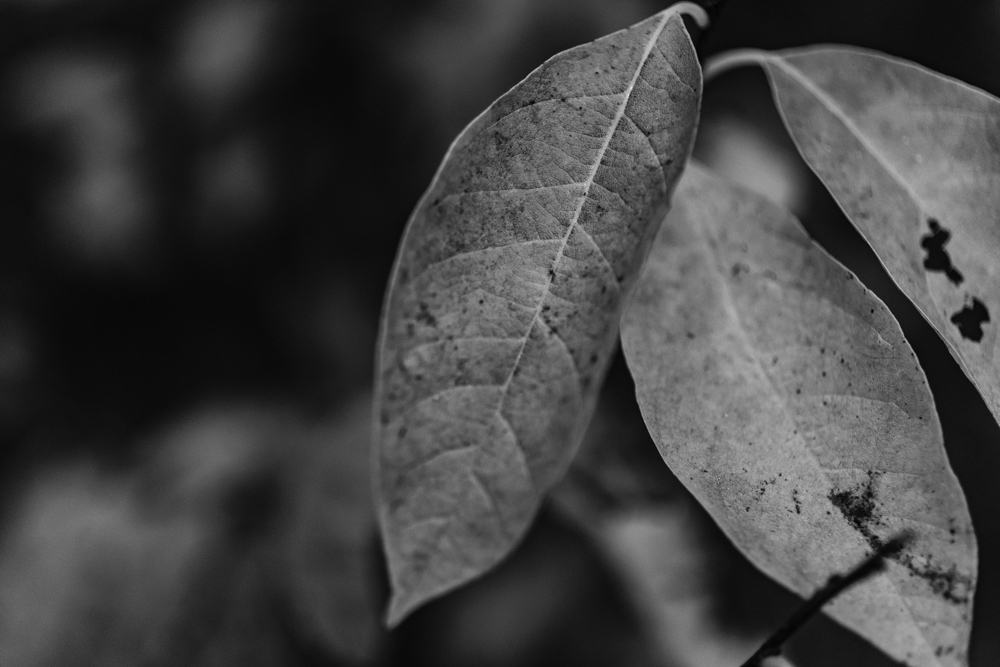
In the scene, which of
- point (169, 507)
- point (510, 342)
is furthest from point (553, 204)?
point (169, 507)

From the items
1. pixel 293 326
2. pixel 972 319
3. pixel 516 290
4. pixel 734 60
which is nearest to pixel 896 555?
pixel 972 319

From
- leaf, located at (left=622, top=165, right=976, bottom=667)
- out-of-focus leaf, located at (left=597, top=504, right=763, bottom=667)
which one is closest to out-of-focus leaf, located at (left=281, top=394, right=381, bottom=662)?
out-of-focus leaf, located at (left=597, top=504, right=763, bottom=667)

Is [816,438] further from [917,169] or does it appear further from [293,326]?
[293,326]

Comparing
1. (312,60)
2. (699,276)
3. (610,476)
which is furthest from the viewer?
(312,60)

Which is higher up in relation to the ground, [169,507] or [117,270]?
[117,270]

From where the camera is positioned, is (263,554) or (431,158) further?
(431,158)

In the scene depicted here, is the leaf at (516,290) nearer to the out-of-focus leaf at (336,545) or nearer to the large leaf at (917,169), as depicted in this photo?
the large leaf at (917,169)

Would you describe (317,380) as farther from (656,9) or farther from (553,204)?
(553,204)
